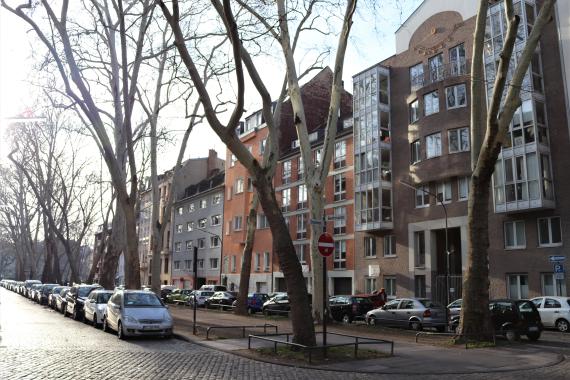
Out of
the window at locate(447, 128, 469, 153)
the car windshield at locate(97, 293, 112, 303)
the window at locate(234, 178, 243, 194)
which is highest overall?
the window at locate(234, 178, 243, 194)

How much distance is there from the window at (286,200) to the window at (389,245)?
12.6 metres

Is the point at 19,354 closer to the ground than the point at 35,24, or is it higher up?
closer to the ground

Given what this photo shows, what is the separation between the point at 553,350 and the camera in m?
14.4

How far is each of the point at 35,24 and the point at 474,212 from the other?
1633 cm

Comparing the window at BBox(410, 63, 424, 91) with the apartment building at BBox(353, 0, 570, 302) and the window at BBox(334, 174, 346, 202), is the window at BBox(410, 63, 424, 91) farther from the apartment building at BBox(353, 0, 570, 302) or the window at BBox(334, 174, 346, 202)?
the window at BBox(334, 174, 346, 202)

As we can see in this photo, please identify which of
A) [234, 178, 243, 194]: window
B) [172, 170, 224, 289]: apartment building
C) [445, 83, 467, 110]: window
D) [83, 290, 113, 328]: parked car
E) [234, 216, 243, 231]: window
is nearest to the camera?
[83, 290, 113, 328]: parked car

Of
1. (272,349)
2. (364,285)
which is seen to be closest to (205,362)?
(272,349)

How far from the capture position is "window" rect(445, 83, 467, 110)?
105 feet

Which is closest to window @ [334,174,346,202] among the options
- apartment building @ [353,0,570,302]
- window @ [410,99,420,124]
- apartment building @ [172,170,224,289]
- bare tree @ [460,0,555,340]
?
apartment building @ [353,0,570,302]

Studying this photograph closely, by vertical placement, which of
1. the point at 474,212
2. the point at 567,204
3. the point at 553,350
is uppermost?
the point at 567,204

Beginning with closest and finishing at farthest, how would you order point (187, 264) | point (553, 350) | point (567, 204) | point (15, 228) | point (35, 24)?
point (553, 350) < point (35, 24) < point (567, 204) < point (15, 228) < point (187, 264)

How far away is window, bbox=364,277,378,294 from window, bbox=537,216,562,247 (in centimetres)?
1262

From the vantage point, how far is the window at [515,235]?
28.5 m

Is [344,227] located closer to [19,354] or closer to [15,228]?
[19,354]
